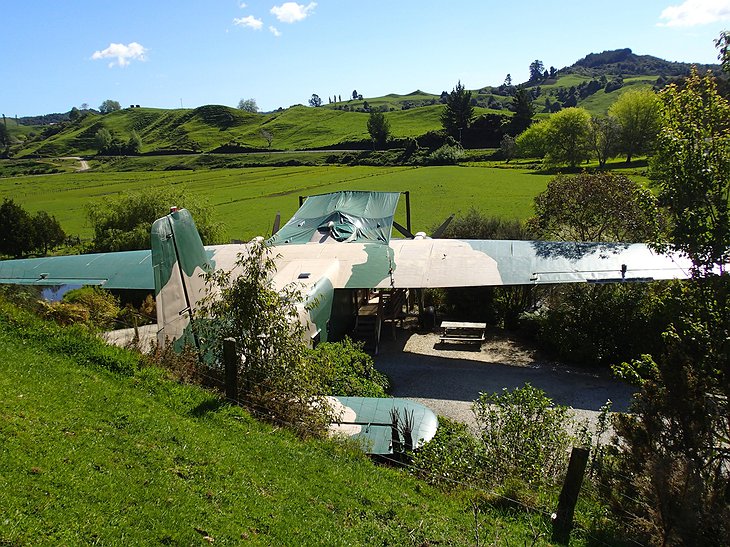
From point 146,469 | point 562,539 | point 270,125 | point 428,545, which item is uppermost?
point 270,125

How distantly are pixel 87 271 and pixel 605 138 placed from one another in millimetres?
71712

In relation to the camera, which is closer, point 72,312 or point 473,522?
point 473,522

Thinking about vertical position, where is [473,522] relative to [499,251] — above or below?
below

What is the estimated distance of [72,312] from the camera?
13.0 meters

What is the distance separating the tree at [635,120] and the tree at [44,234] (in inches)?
2607

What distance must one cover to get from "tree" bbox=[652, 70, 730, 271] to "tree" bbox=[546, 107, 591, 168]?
7077 centimetres

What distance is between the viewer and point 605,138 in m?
74.6

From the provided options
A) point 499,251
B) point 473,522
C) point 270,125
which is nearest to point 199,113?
point 270,125

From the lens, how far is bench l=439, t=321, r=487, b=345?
19.8 metres

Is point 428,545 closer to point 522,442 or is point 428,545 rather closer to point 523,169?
point 522,442

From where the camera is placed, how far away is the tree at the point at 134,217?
95.8 ft

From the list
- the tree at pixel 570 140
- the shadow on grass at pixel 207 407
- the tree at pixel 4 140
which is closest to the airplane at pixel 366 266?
the shadow on grass at pixel 207 407

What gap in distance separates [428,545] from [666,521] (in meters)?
2.88

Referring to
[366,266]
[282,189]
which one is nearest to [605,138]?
[282,189]
